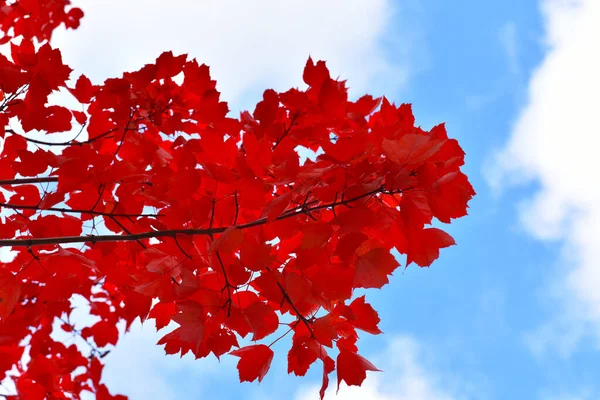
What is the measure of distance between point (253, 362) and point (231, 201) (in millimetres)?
560

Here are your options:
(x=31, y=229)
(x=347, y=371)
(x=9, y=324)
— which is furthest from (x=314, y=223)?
(x=9, y=324)

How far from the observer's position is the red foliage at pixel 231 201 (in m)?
1.56

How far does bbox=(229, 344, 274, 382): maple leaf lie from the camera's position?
1777 mm

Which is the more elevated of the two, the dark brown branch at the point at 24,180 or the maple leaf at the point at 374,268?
the dark brown branch at the point at 24,180

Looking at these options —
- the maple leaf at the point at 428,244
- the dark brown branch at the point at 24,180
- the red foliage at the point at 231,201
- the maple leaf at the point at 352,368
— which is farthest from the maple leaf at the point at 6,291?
the maple leaf at the point at 428,244

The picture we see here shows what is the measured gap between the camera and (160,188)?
184 centimetres

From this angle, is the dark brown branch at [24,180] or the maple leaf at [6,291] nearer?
the maple leaf at [6,291]

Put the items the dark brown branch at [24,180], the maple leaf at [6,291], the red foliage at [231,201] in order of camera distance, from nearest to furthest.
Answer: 1. the red foliage at [231,201]
2. the maple leaf at [6,291]
3. the dark brown branch at [24,180]

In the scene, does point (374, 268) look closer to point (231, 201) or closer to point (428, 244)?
point (428, 244)

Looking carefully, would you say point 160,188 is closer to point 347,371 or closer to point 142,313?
point 142,313

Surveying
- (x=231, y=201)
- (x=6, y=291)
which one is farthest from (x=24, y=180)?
(x=231, y=201)

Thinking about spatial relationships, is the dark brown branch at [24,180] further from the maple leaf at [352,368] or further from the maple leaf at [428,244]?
the maple leaf at [428,244]

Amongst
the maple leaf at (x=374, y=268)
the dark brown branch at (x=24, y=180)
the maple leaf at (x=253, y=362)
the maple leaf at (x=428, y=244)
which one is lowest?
the maple leaf at (x=253, y=362)

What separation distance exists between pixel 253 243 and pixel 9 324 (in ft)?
8.33
